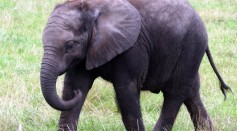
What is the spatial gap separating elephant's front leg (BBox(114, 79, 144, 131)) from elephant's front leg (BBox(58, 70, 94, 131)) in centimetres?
24

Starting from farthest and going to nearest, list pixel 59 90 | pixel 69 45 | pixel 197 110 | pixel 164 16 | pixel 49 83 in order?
pixel 59 90 → pixel 197 110 → pixel 164 16 → pixel 69 45 → pixel 49 83

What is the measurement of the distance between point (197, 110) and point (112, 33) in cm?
141

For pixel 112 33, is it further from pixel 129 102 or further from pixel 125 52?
pixel 129 102

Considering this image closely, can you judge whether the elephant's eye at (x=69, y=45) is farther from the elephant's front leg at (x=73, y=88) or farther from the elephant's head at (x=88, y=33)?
the elephant's front leg at (x=73, y=88)

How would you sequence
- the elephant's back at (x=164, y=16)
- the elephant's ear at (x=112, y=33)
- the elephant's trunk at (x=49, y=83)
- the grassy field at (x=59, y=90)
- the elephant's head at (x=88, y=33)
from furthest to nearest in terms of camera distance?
1. the grassy field at (x=59, y=90)
2. the elephant's back at (x=164, y=16)
3. the elephant's ear at (x=112, y=33)
4. the elephant's head at (x=88, y=33)
5. the elephant's trunk at (x=49, y=83)

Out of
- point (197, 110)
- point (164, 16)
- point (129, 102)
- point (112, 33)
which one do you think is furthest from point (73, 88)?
point (197, 110)

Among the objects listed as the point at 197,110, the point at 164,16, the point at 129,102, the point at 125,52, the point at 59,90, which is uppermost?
the point at 164,16

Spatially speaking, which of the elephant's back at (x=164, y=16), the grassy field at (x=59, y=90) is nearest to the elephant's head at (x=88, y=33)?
the elephant's back at (x=164, y=16)

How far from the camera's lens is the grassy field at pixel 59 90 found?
5715 mm

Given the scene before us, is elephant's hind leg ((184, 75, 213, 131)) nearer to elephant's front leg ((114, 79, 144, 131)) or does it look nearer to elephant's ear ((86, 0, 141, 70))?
elephant's front leg ((114, 79, 144, 131))

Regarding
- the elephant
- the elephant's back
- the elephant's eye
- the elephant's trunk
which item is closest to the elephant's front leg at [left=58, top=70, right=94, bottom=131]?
the elephant

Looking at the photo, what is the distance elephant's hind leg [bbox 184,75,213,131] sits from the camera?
19.0 ft

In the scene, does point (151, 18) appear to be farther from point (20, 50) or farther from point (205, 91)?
point (20, 50)

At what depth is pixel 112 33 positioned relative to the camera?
15.9 ft
